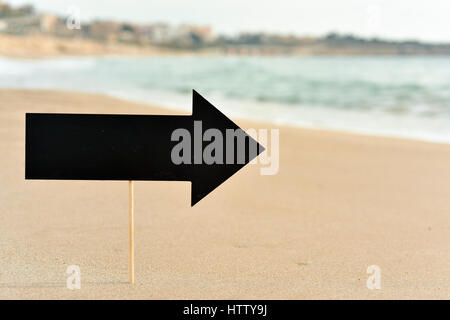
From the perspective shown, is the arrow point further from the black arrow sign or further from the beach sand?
the beach sand

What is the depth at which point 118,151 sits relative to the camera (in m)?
2.77

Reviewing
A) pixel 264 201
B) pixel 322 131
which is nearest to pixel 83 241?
pixel 264 201

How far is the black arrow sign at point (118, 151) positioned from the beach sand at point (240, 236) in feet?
2.00

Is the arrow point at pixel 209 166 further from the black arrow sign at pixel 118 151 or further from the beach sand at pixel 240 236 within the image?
the beach sand at pixel 240 236

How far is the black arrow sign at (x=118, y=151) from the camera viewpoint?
276cm

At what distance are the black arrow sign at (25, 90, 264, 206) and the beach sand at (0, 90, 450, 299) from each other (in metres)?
0.61

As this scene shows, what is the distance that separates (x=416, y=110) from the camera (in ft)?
50.0

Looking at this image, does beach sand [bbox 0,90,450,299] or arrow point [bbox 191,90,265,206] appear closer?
arrow point [bbox 191,90,265,206]

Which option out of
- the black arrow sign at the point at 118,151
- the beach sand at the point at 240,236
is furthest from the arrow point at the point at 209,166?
the beach sand at the point at 240,236

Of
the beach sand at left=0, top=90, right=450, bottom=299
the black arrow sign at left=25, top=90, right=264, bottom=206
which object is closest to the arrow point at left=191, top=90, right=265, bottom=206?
the black arrow sign at left=25, top=90, right=264, bottom=206

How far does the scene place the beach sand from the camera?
304 centimetres

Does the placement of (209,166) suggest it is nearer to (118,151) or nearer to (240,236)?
(118,151)

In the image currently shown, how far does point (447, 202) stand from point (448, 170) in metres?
1.70
